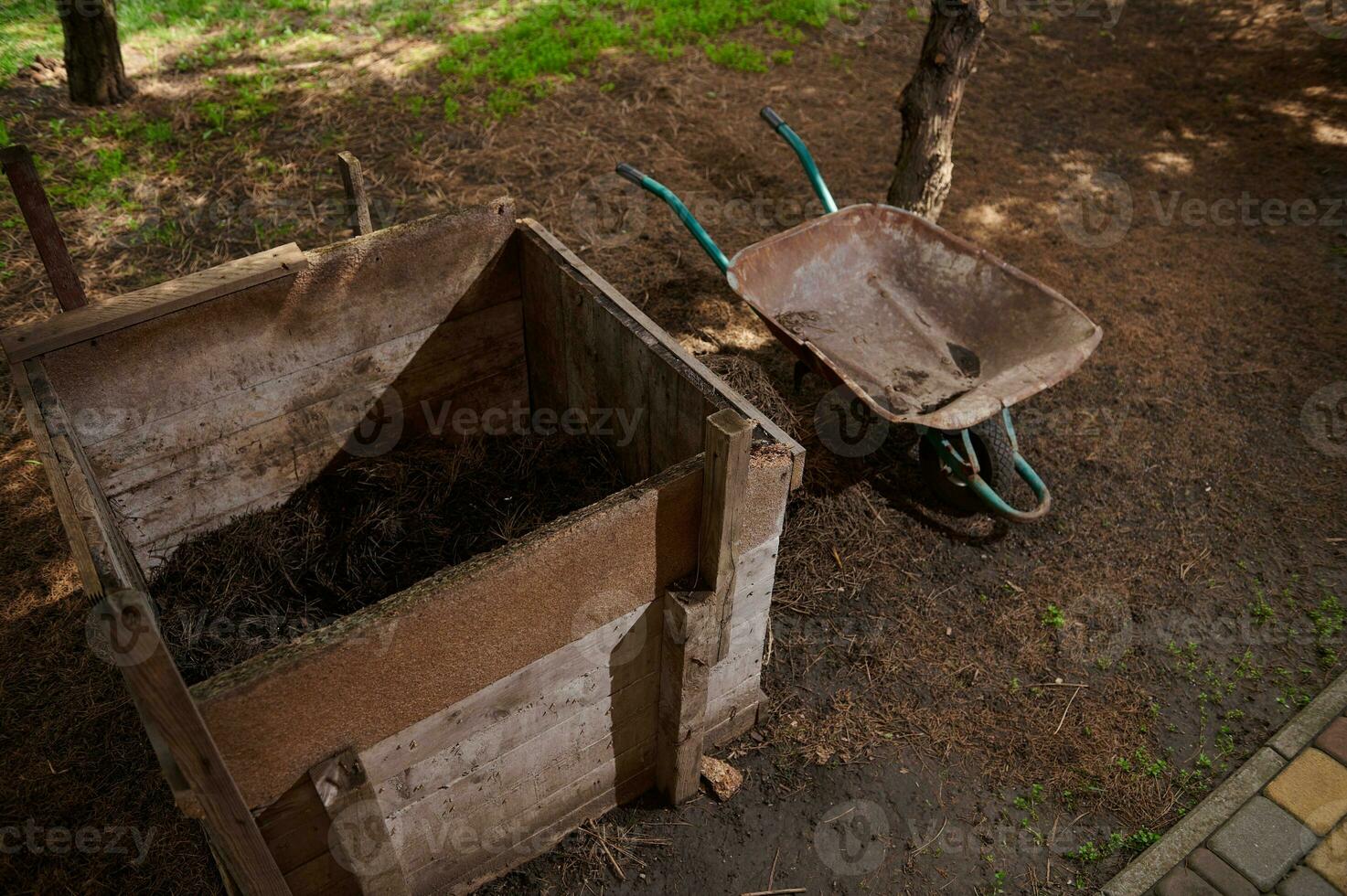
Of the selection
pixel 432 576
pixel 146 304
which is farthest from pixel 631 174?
pixel 432 576

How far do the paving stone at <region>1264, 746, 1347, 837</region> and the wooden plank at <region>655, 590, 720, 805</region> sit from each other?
2.15 m

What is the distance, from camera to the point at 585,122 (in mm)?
7102

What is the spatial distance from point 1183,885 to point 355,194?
3929mm

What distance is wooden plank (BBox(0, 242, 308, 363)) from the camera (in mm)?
2660

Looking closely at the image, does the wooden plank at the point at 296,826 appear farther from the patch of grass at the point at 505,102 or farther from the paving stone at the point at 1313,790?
the patch of grass at the point at 505,102

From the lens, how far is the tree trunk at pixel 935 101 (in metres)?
4.60

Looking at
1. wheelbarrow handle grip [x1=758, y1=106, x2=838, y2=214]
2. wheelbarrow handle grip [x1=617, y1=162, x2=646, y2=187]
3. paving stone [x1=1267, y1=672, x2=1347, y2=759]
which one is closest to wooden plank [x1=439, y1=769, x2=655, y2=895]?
paving stone [x1=1267, y1=672, x2=1347, y2=759]

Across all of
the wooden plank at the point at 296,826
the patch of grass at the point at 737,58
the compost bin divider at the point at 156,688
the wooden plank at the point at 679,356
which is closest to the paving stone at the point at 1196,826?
the wooden plank at the point at 679,356

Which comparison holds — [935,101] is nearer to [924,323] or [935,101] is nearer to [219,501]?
[924,323]

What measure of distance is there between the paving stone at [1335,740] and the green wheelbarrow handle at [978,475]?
131 cm

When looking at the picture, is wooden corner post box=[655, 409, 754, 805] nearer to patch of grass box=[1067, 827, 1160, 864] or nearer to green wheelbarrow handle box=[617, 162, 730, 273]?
patch of grass box=[1067, 827, 1160, 864]

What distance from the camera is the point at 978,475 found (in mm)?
3939

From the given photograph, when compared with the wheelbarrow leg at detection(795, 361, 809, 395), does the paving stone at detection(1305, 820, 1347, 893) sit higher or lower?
lower

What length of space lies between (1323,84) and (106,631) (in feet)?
31.4
